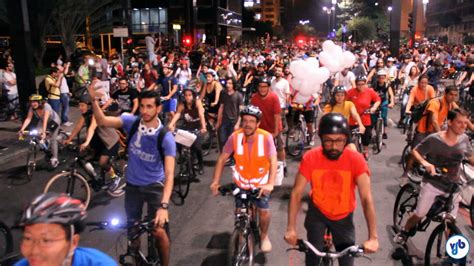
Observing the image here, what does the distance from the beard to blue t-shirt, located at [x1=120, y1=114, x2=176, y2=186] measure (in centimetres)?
168

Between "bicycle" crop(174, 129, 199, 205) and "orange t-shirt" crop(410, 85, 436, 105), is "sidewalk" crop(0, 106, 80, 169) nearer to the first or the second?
"bicycle" crop(174, 129, 199, 205)

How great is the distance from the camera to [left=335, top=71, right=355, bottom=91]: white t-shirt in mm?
13531

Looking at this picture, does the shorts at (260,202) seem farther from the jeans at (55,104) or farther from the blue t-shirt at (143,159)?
the jeans at (55,104)

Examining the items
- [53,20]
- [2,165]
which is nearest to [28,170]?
[2,165]

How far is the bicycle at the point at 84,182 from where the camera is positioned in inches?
288

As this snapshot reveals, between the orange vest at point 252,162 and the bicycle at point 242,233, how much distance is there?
18cm

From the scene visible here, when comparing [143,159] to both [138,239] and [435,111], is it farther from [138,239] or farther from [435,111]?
[435,111]

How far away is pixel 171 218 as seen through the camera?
7.28 meters

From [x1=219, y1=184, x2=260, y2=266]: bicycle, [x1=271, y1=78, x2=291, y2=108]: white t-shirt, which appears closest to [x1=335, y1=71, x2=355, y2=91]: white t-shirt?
[x1=271, y1=78, x2=291, y2=108]: white t-shirt

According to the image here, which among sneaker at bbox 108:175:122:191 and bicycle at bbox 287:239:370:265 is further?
sneaker at bbox 108:175:122:191

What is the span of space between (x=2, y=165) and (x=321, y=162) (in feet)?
30.7

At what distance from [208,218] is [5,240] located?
2898mm

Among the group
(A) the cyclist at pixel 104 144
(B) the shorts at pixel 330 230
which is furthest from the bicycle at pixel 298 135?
(B) the shorts at pixel 330 230

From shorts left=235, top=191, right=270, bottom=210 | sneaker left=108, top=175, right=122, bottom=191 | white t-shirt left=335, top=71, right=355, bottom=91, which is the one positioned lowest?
sneaker left=108, top=175, right=122, bottom=191
